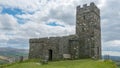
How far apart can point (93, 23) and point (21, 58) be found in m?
19.6

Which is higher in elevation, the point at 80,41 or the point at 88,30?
the point at 88,30

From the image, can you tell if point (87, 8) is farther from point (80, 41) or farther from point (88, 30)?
point (80, 41)

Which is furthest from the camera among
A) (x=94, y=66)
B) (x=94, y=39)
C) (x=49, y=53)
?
(x=49, y=53)

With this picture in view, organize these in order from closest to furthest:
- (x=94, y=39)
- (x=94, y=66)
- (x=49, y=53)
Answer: (x=94, y=66) → (x=94, y=39) → (x=49, y=53)

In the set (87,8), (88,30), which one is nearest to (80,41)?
(88,30)

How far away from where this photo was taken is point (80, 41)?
158ft

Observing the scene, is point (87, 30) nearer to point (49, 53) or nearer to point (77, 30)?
point (77, 30)

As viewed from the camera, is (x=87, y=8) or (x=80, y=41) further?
(x=87, y=8)

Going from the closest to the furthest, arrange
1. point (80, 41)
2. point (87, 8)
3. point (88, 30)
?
point (88, 30), point (80, 41), point (87, 8)

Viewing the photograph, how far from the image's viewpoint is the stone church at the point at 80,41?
4728 centimetres

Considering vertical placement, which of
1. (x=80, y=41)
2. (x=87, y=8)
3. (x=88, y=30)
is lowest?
(x=80, y=41)

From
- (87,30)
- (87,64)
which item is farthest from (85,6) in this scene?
(87,64)

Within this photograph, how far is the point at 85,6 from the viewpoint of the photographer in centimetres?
4900

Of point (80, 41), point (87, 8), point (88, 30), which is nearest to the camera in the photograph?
point (88, 30)
